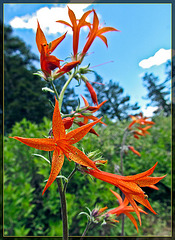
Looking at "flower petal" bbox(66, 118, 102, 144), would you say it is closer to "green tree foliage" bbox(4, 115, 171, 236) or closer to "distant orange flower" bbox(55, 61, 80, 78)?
"distant orange flower" bbox(55, 61, 80, 78)

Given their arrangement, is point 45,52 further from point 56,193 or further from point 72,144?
point 56,193

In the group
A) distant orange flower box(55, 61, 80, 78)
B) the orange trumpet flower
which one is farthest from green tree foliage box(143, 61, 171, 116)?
distant orange flower box(55, 61, 80, 78)

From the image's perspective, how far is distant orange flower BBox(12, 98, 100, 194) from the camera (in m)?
0.38

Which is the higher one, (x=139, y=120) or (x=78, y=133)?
(x=139, y=120)

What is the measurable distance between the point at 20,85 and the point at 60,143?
1424 mm

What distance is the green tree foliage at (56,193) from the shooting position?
59.5 inches

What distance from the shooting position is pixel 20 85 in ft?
5.54

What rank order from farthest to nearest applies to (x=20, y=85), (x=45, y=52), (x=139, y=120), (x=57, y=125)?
(x=20, y=85), (x=139, y=120), (x=45, y=52), (x=57, y=125)

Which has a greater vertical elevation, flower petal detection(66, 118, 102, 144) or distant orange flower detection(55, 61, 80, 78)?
distant orange flower detection(55, 61, 80, 78)

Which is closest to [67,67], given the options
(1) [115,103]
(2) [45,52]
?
(2) [45,52]

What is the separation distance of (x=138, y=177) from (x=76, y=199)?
132 centimetres

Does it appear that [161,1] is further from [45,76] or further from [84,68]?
[45,76]

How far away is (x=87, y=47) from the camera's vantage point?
652 mm

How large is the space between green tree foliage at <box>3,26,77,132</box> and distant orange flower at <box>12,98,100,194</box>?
3.95 feet
